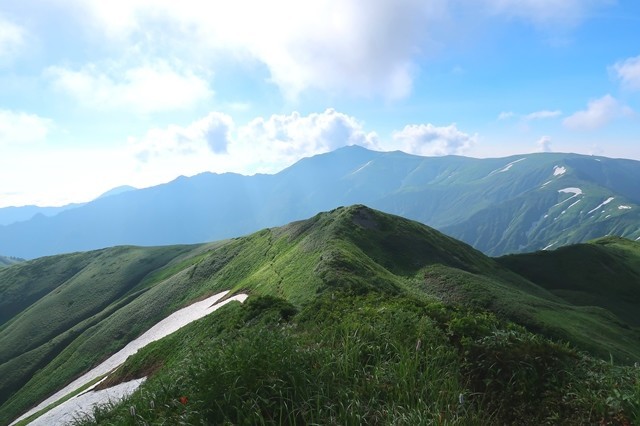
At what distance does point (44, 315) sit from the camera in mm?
113312

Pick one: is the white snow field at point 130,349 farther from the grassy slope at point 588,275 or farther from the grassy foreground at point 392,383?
the grassy slope at point 588,275

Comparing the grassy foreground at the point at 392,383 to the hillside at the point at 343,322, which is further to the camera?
the hillside at the point at 343,322

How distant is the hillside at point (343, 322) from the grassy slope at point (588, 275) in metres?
3.44

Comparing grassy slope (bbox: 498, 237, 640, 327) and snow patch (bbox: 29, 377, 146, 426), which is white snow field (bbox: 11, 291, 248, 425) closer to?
snow patch (bbox: 29, 377, 146, 426)

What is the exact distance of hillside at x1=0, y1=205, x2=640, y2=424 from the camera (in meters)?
8.88

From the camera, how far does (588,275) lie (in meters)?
101

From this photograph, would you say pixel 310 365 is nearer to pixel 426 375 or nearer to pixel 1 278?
pixel 426 375

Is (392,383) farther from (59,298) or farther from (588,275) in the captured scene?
(59,298)

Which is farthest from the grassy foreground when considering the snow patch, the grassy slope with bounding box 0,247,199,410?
the grassy slope with bounding box 0,247,199,410

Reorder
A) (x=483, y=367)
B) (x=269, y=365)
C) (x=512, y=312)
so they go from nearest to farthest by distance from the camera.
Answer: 1. (x=269, y=365)
2. (x=483, y=367)
3. (x=512, y=312)

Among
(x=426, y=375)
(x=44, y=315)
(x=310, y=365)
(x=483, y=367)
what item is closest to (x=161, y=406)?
(x=310, y=365)

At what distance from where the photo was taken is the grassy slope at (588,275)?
86.6 m

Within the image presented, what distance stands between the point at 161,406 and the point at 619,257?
146366 mm

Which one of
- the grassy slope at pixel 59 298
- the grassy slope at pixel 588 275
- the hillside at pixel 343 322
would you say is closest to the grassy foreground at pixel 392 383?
the hillside at pixel 343 322
